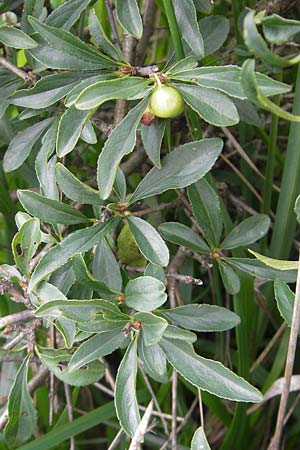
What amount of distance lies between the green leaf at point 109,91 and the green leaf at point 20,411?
34cm

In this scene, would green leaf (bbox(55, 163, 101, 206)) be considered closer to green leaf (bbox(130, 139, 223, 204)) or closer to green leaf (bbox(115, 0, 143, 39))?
green leaf (bbox(130, 139, 223, 204))

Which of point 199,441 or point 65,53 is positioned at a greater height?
point 65,53

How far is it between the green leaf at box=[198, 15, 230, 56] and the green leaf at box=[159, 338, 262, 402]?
13.8 inches

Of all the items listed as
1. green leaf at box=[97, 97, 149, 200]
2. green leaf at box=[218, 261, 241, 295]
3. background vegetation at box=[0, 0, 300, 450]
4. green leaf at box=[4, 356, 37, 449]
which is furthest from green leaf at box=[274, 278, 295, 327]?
green leaf at box=[4, 356, 37, 449]

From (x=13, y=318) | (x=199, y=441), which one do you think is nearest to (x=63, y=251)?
(x=13, y=318)

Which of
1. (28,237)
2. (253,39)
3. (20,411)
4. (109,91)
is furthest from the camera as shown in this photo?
(20,411)

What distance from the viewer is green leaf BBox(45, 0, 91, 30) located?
68 cm

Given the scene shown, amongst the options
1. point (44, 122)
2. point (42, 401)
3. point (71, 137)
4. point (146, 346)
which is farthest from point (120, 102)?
point (42, 401)

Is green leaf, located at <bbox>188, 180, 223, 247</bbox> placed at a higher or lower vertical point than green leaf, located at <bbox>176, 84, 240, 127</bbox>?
lower

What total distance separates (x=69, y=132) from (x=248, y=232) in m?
0.27

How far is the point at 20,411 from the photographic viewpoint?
76 centimetres

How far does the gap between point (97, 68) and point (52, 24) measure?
9cm

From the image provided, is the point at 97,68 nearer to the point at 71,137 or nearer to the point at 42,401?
the point at 71,137

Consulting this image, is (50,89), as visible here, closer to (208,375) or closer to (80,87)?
(80,87)
